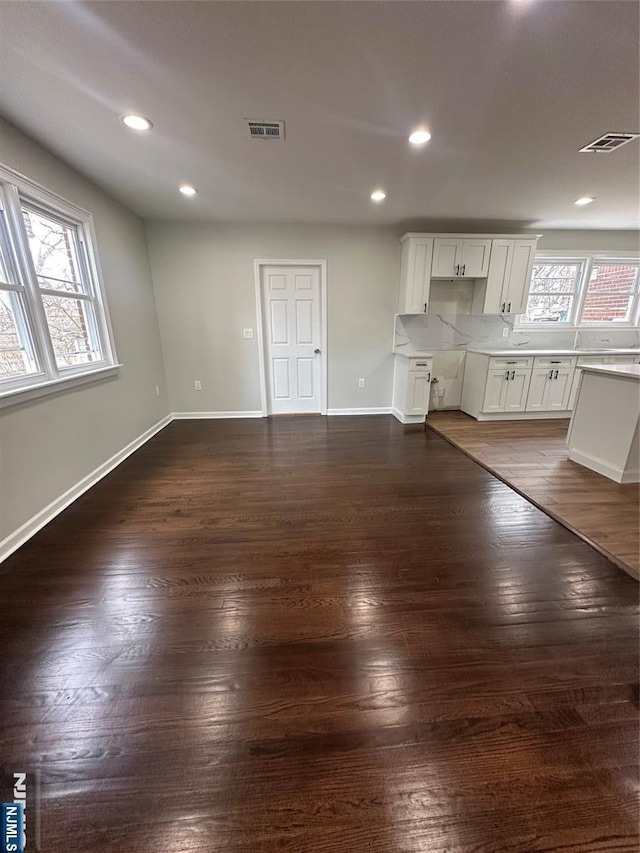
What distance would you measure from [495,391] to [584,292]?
90.5 inches

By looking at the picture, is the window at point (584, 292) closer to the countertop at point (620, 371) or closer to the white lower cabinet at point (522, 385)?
the white lower cabinet at point (522, 385)

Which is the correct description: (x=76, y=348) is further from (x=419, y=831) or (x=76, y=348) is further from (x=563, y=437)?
(x=563, y=437)

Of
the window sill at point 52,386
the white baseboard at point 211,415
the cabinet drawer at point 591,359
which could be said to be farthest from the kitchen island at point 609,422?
the window sill at point 52,386

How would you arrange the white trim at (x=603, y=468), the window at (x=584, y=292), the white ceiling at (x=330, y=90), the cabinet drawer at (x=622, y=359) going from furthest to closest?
the window at (x=584, y=292)
the cabinet drawer at (x=622, y=359)
the white trim at (x=603, y=468)
the white ceiling at (x=330, y=90)

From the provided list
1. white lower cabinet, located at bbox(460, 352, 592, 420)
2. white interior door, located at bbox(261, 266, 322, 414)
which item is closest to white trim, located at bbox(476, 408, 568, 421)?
white lower cabinet, located at bbox(460, 352, 592, 420)

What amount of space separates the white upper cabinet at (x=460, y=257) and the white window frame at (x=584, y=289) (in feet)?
3.71

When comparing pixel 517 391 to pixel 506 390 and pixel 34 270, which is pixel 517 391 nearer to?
pixel 506 390

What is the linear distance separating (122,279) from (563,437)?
5322 mm

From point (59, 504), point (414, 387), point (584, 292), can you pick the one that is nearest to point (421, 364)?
point (414, 387)

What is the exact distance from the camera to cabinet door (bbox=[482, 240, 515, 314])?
4281 millimetres

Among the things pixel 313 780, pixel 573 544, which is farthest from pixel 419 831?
pixel 573 544

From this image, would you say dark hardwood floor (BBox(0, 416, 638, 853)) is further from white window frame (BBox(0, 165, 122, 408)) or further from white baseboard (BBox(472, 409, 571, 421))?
white baseboard (BBox(472, 409, 571, 421))

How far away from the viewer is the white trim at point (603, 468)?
106 inches

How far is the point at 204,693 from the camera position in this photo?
4.03ft
